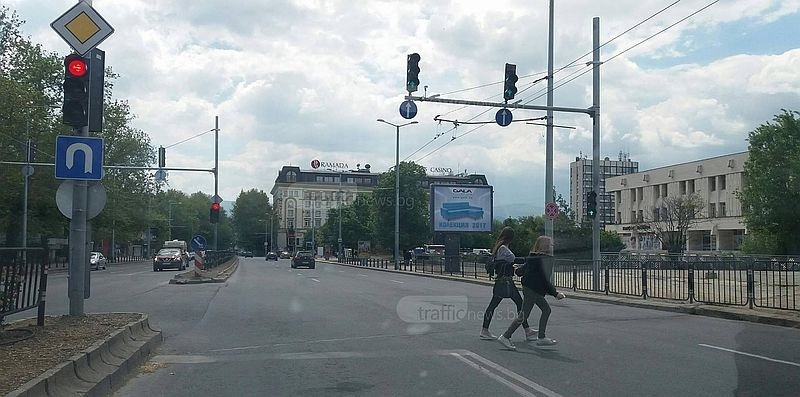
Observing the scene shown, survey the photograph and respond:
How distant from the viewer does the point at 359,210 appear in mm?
94875

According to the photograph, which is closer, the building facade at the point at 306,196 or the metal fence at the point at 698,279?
the metal fence at the point at 698,279

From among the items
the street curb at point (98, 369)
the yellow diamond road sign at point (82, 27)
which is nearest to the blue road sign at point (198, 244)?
the street curb at point (98, 369)

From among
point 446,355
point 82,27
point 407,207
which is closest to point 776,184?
Result: point 407,207

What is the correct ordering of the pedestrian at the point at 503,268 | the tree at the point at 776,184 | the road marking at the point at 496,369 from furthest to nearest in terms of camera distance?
the tree at the point at 776,184 < the pedestrian at the point at 503,268 < the road marking at the point at 496,369

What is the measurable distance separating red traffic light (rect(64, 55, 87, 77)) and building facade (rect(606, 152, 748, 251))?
67.1 m

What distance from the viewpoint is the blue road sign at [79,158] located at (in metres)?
11.4

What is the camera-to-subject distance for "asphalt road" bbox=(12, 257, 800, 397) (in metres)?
8.28

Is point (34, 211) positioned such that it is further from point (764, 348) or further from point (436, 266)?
point (764, 348)

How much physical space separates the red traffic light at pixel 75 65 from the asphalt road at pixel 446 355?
179 inches

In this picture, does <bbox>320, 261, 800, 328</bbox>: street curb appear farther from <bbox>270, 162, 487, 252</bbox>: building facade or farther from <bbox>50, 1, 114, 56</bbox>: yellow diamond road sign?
<bbox>270, 162, 487, 252</bbox>: building facade

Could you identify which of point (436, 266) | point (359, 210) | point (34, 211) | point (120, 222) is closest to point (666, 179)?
point (359, 210)

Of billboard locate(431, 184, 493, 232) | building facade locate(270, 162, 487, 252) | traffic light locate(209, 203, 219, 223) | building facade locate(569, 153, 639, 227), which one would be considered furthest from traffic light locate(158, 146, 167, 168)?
building facade locate(569, 153, 639, 227)

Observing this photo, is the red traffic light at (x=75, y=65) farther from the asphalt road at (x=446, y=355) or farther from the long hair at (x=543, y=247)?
the long hair at (x=543, y=247)

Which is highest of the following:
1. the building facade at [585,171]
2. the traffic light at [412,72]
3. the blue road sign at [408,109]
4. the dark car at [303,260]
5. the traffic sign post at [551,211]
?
Result: the building facade at [585,171]
